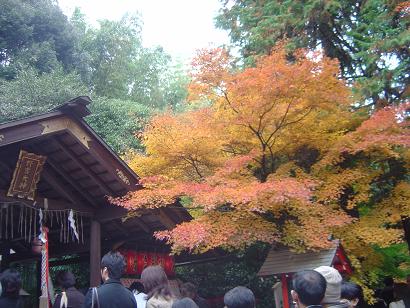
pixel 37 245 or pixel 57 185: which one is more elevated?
pixel 57 185

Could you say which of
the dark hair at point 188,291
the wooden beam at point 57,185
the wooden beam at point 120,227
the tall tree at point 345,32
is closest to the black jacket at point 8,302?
the dark hair at point 188,291

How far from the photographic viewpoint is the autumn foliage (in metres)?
8.49

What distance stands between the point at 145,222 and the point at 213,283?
19.8 ft

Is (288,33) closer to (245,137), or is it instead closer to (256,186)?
(245,137)

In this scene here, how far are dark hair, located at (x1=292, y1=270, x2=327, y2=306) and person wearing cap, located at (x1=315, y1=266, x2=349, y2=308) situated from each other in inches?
6.8

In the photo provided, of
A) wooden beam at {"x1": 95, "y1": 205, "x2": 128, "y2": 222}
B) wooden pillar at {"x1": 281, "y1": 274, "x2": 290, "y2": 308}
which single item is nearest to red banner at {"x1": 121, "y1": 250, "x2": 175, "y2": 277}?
wooden beam at {"x1": 95, "y1": 205, "x2": 128, "y2": 222}

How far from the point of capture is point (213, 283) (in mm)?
15781

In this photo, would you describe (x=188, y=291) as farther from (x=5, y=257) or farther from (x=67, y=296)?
(x=5, y=257)

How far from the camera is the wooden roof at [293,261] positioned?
819cm

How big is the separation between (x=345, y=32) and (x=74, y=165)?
8745 mm

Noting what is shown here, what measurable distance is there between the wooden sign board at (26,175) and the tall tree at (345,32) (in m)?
6.67

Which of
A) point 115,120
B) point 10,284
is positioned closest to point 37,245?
point 10,284

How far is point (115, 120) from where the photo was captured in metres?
22.7

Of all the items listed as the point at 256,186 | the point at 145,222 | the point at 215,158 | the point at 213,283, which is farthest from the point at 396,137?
the point at 213,283
